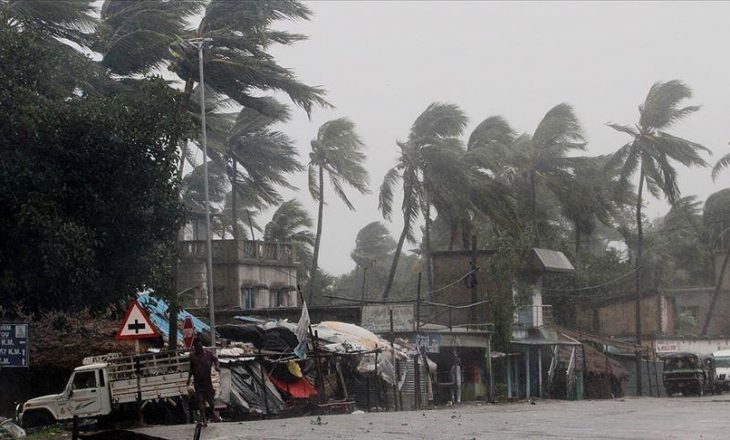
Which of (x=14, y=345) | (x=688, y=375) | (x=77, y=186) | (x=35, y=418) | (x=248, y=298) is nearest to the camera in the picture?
(x=77, y=186)

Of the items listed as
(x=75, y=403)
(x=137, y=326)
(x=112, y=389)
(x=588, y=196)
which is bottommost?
(x=75, y=403)

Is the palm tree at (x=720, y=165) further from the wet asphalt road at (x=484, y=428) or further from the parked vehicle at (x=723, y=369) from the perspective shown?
the wet asphalt road at (x=484, y=428)

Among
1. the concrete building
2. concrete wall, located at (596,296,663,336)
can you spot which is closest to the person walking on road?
the concrete building

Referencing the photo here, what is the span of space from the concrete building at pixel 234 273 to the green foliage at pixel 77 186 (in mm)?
25649

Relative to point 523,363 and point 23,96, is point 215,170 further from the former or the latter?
point 23,96

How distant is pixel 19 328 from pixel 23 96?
5.32 m

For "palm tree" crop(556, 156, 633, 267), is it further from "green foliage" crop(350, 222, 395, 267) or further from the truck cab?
the truck cab

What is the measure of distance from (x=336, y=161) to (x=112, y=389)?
3235 centimetres

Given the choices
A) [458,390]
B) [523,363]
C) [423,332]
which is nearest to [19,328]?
[423,332]

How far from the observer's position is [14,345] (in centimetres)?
1958

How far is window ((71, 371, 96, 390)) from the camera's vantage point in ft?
68.9

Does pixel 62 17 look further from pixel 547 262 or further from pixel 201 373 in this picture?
pixel 547 262

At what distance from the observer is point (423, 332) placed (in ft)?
115

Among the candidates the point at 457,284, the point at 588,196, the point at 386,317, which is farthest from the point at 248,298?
the point at 588,196
